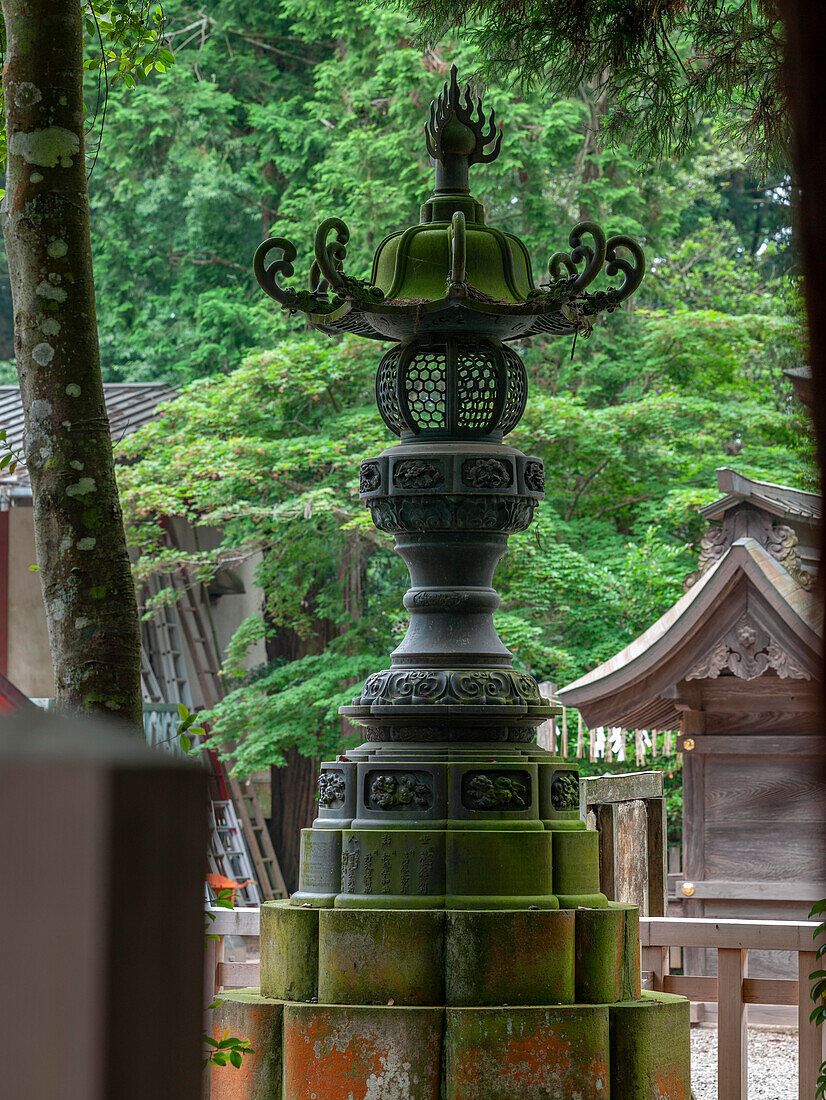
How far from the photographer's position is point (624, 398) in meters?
13.9

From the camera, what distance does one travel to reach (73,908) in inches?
28.5

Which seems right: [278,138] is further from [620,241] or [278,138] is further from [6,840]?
[6,840]

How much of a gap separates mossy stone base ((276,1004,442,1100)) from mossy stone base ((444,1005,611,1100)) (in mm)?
62

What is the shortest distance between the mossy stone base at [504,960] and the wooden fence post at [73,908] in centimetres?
314

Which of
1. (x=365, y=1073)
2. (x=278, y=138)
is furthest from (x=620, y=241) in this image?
(x=278, y=138)

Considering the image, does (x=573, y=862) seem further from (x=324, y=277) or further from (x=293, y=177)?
(x=293, y=177)

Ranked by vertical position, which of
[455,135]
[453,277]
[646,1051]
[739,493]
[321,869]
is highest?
[455,135]

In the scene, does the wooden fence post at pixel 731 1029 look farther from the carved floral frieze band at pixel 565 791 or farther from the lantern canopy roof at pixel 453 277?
the lantern canopy roof at pixel 453 277

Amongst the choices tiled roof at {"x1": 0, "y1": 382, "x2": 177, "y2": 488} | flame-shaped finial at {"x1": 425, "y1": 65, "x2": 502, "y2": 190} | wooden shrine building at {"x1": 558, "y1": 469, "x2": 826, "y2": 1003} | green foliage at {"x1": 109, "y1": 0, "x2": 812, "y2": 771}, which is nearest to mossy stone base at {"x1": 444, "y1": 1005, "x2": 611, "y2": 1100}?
flame-shaped finial at {"x1": 425, "y1": 65, "x2": 502, "y2": 190}

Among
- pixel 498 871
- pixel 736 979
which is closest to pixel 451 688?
pixel 498 871

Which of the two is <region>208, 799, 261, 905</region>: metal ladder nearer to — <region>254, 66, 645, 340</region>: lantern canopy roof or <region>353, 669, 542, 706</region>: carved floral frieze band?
<region>353, 669, 542, 706</region>: carved floral frieze band

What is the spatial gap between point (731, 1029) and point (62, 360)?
359cm

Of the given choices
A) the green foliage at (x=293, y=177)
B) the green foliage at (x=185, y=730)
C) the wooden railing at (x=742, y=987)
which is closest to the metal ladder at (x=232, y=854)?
the green foliage at (x=293, y=177)

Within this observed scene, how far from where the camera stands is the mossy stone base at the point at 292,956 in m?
3.94
